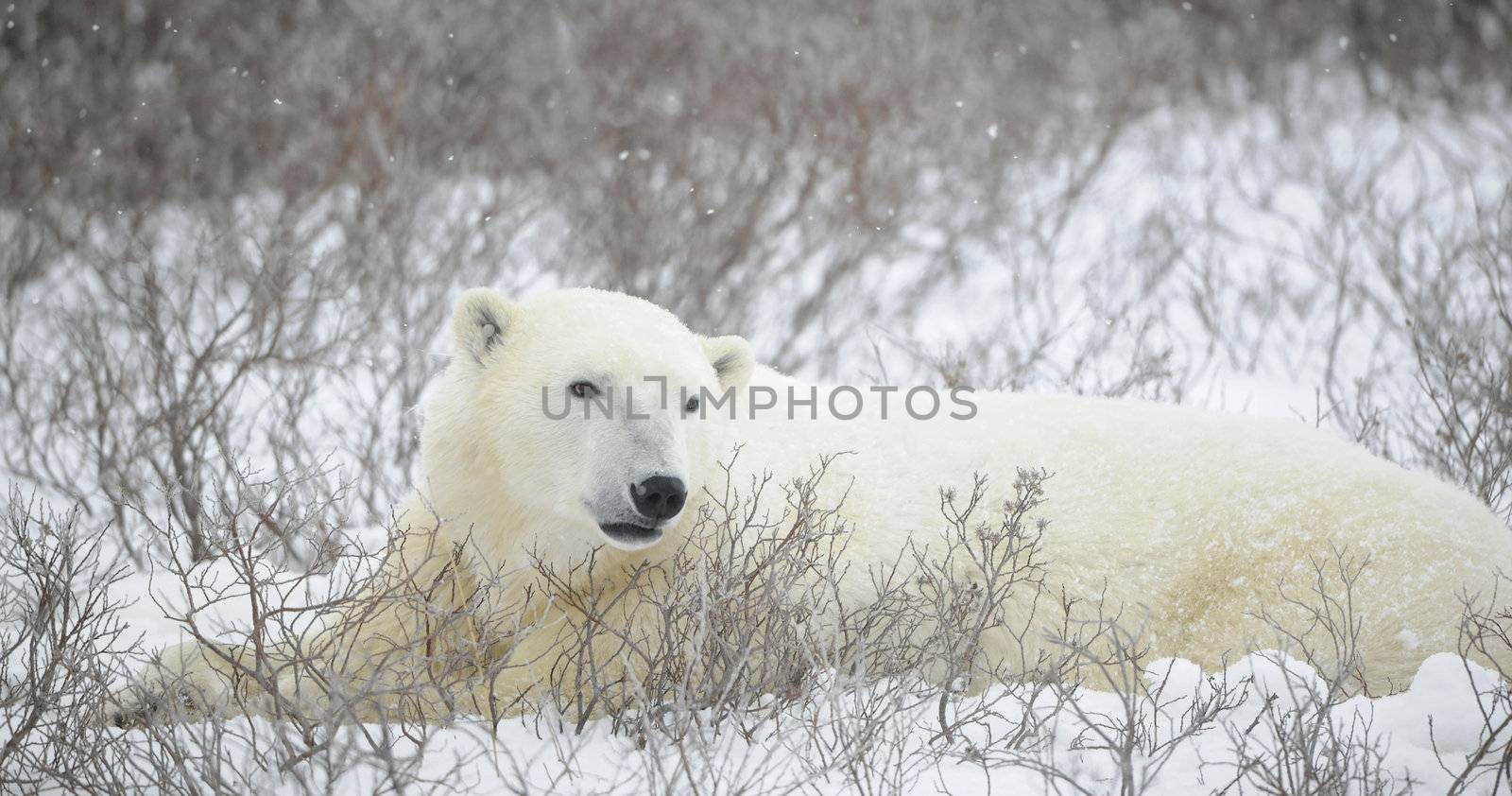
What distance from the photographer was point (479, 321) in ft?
7.82

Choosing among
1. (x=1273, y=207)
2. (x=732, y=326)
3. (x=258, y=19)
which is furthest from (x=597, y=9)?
(x=1273, y=207)

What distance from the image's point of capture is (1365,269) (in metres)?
7.11

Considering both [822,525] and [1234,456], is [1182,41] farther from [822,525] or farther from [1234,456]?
[822,525]

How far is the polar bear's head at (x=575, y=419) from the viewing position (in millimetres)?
2129

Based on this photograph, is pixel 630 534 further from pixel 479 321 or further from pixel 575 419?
pixel 479 321

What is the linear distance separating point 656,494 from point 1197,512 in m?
1.37

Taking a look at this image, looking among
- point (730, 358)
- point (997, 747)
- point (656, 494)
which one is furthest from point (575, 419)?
point (997, 747)

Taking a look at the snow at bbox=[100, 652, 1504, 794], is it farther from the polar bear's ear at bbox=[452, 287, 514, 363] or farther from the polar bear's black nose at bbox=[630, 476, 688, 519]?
the polar bear's ear at bbox=[452, 287, 514, 363]

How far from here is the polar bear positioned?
2.23m

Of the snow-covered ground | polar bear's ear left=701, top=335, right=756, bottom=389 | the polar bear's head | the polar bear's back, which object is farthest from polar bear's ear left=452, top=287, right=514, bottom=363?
the snow-covered ground

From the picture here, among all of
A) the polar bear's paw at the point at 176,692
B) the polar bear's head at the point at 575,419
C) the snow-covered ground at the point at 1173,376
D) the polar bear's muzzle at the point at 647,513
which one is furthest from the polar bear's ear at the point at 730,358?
the polar bear's paw at the point at 176,692

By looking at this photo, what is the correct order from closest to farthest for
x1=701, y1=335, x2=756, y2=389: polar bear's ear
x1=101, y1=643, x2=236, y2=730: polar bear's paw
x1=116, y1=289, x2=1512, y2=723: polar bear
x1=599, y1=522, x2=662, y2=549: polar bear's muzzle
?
x1=101, y1=643, x2=236, y2=730: polar bear's paw → x1=599, y1=522, x2=662, y2=549: polar bear's muzzle → x1=116, y1=289, x2=1512, y2=723: polar bear → x1=701, y1=335, x2=756, y2=389: polar bear's ear

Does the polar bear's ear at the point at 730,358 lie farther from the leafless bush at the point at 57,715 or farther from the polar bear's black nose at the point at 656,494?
the leafless bush at the point at 57,715

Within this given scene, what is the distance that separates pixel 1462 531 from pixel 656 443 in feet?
6.15
